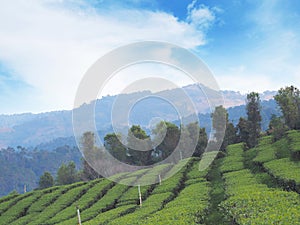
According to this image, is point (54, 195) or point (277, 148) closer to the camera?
point (277, 148)

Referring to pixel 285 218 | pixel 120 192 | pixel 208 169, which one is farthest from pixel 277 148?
pixel 285 218

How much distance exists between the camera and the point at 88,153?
59.0 meters

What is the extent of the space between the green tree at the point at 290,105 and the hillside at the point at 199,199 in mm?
9238

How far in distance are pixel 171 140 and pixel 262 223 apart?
145 feet

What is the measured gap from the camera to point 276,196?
523 inches

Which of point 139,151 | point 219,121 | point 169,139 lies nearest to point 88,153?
point 139,151

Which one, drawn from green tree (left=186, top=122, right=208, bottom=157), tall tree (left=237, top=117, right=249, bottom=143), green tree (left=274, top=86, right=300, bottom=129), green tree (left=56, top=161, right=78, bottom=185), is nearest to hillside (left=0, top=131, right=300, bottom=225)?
green tree (left=274, top=86, right=300, bottom=129)

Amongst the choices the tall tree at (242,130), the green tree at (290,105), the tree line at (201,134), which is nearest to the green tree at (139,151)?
the tree line at (201,134)

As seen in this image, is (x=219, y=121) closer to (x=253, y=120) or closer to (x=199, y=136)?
(x=199, y=136)

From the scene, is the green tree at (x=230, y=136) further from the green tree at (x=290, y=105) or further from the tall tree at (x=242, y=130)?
the green tree at (x=290, y=105)

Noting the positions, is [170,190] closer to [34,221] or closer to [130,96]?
[130,96]

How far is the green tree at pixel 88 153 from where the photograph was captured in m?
55.4

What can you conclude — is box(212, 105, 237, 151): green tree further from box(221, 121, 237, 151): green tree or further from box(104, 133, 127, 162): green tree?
box(104, 133, 127, 162): green tree

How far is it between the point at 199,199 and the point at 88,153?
141 ft
